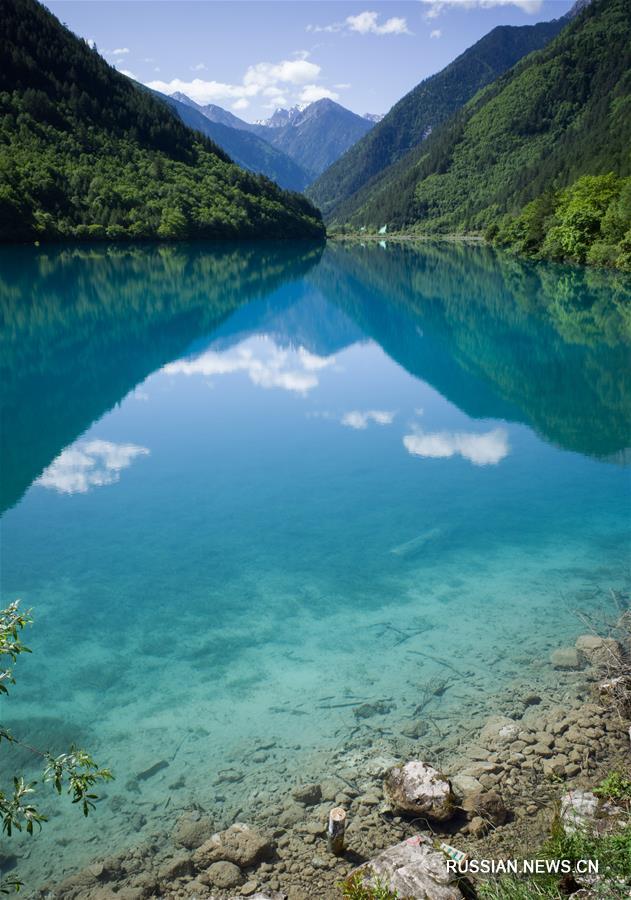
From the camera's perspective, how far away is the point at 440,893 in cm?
505

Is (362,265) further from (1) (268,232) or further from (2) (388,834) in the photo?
(2) (388,834)

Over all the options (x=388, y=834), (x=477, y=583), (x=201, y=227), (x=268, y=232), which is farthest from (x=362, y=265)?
(x=388, y=834)

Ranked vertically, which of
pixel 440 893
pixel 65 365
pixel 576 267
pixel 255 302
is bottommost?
pixel 440 893

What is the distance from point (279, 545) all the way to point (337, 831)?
24.0 feet

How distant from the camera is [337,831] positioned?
19.7 ft

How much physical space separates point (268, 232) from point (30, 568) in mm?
143503

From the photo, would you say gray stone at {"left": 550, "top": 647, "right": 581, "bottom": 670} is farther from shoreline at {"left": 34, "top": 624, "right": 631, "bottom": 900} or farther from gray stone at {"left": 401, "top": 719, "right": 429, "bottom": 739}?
gray stone at {"left": 401, "top": 719, "right": 429, "bottom": 739}

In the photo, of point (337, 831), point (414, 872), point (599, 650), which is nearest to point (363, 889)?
point (414, 872)

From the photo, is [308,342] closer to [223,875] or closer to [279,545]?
[279,545]

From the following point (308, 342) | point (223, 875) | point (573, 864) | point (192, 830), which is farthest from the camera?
point (308, 342)

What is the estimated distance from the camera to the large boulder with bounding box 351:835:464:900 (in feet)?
16.7

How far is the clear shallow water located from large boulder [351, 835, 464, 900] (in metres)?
1.83

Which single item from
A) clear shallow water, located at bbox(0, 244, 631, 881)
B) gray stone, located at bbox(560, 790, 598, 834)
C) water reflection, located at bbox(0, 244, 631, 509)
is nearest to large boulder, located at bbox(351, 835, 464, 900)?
gray stone, located at bbox(560, 790, 598, 834)

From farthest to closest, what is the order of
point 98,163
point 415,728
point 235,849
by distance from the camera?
point 98,163, point 415,728, point 235,849
